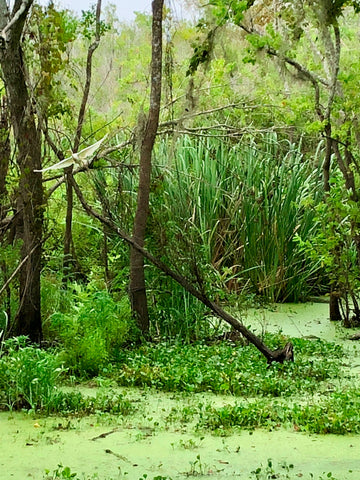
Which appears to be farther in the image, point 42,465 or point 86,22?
point 86,22

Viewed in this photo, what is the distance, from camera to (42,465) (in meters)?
2.83

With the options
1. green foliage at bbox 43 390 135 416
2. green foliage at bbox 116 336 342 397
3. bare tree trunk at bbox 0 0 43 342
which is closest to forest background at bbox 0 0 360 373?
bare tree trunk at bbox 0 0 43 342

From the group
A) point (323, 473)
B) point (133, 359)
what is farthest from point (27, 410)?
point (323, 473)

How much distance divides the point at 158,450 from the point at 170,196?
3509 millimetres

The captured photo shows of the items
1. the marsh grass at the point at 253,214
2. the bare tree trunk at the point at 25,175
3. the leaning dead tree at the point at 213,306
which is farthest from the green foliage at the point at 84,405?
the marsh grass at the point at 253,214

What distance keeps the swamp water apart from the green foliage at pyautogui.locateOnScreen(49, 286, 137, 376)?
2.51ft

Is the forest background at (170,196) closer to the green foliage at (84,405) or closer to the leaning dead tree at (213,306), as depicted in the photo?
the leaning dead tree at (213,306)

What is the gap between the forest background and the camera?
180 inches

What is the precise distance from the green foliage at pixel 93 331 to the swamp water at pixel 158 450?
2.51 ft

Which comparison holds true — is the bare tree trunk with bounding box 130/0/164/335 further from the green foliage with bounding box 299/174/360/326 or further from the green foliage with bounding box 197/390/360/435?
the green foliage with bounding box 197/390/360/435

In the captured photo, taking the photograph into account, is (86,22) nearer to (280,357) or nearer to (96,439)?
(280,357)

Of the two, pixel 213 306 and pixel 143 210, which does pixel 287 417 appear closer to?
pixel 213 306

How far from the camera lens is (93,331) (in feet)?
15.0

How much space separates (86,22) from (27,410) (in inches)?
133
